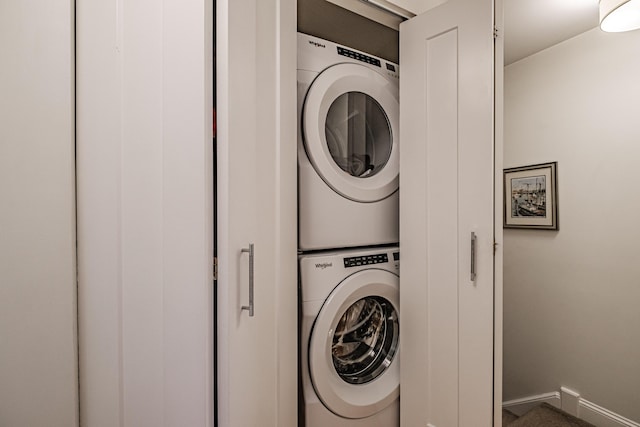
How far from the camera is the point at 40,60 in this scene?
1.07 m

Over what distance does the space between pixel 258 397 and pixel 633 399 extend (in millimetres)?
1218

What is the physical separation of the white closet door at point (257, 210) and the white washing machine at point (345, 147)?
13cm

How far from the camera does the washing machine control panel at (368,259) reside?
1363mm

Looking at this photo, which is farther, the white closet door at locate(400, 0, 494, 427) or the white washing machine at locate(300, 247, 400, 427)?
the white washing machine at locate(300, 247, 400, 427)

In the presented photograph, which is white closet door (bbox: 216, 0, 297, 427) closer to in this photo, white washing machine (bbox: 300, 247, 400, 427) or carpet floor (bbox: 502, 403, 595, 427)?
white washing machine (bbox: 300, 247, 400, 427)

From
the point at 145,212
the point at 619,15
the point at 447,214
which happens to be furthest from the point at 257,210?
the point at 619,15

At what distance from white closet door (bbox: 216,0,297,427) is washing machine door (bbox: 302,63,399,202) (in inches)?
6.3

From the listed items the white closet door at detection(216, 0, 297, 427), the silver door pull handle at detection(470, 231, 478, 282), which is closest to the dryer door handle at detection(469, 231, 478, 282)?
the silver door pull handle at detection(470, 231, 478, 282)

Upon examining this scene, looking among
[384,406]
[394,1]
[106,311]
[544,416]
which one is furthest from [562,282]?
[106,311]

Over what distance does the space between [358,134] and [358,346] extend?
0.92 m

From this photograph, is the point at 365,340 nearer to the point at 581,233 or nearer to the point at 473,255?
the point at 473,255

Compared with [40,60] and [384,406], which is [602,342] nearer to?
[384,406]

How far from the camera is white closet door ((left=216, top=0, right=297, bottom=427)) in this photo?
877mm

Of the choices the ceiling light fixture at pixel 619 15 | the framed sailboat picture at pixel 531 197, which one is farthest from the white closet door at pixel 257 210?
the ceiling light fixture at pixel 619 15
